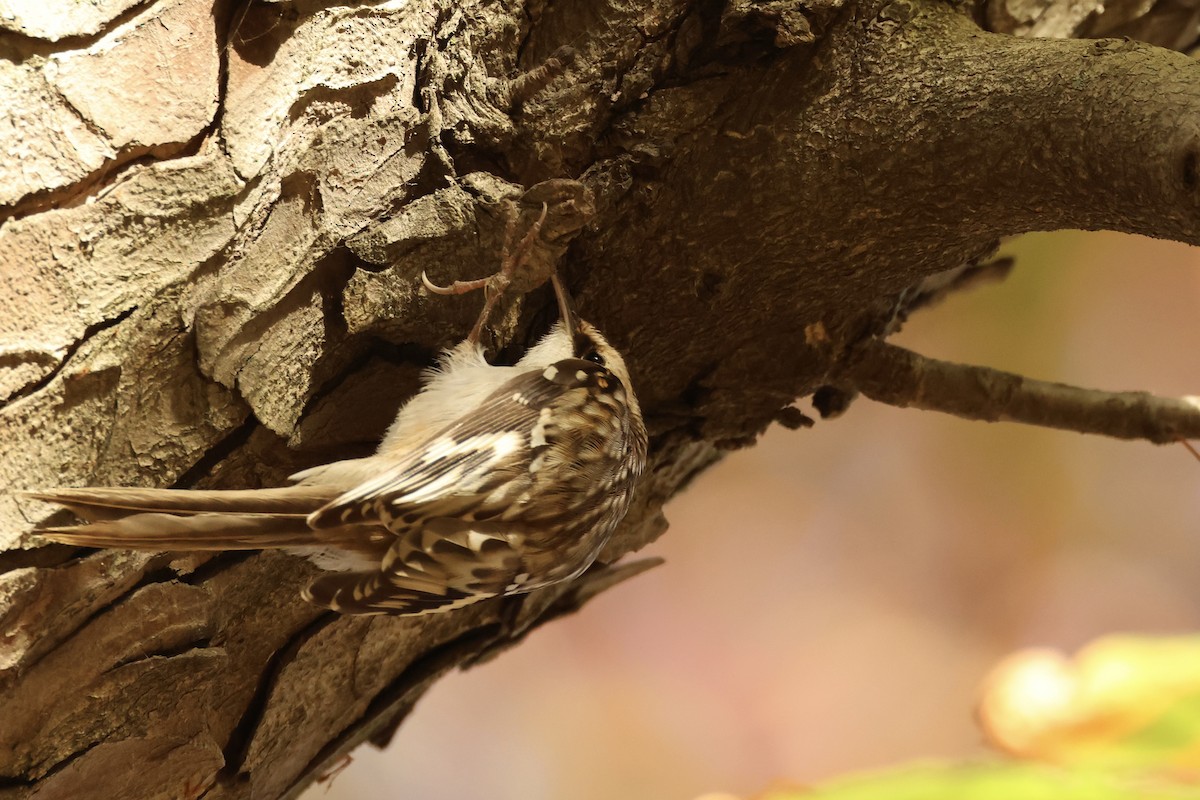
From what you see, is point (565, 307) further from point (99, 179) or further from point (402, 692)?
point (402, 692)

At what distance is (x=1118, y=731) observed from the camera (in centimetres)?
145

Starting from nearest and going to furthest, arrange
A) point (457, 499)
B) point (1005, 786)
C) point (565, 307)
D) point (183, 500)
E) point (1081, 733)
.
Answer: point (183, 500) → point (457, 499) → point (565, 307) → point (1005, 786) → point (1081, 733)

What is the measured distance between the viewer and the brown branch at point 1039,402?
120 cm

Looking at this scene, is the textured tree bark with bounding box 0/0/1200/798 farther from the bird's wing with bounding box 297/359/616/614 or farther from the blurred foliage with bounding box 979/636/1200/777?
the blurred foliage with bounding box 979/636/1200/777

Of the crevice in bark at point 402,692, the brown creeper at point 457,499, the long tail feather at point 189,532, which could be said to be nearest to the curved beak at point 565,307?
the brown creeper at point 457,499

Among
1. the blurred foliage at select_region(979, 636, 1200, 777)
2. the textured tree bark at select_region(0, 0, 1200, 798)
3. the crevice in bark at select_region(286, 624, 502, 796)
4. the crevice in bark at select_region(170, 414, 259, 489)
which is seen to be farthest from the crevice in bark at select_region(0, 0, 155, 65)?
the blurred foliage at select_region(979, 636, 1200, 777)

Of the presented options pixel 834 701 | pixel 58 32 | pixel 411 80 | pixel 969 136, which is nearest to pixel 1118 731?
pixel 834 701

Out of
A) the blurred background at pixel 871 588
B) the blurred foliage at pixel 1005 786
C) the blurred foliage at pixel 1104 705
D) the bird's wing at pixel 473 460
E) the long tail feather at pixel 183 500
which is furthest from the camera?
the blurred background at pixel 871 588

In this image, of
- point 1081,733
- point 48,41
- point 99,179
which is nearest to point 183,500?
point 99,179

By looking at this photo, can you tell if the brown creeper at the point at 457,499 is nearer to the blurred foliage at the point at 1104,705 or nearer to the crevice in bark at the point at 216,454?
the crevice in bark at the point at 216,454

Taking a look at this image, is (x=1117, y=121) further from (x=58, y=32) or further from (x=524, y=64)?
(x=58, y=32)

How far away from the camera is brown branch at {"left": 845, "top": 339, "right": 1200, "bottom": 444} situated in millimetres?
1199

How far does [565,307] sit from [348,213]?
0.80 ft

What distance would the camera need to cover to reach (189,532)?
0.78m
